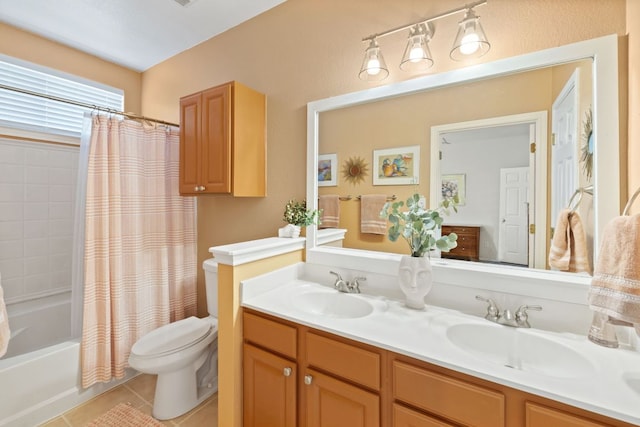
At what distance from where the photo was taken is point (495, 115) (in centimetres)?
126

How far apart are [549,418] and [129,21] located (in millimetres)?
3174

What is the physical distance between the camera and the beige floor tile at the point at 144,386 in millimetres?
1839

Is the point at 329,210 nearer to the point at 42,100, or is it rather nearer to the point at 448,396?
the point at 448,396

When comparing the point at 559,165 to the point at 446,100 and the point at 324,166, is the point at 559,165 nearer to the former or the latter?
the point at 446,100

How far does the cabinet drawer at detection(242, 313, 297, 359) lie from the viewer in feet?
3.91

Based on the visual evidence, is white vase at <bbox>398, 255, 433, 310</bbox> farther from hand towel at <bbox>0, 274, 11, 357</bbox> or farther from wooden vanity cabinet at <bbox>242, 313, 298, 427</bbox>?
hand towel at <bbox>0, 274, 11, 357</bbox>

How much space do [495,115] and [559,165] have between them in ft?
1.11

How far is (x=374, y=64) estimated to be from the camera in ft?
4.84

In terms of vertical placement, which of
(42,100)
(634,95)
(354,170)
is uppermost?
(42,100)

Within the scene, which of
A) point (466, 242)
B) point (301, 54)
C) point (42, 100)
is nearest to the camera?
point (466, 242)

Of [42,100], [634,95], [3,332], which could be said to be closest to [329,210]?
[634,95]

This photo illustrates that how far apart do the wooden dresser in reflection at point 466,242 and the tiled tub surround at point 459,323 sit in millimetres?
130

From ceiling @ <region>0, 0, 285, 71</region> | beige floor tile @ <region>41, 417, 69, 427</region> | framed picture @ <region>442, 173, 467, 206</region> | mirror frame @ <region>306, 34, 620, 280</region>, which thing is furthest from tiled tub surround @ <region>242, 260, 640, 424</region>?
ceiling @ <region>0, 0, 285, 71</region>

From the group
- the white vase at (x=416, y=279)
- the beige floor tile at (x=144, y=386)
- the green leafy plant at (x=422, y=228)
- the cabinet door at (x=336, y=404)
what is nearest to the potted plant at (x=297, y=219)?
the green leafy plant at (x=422, y=228)
